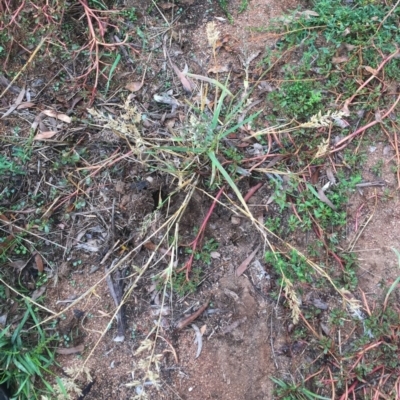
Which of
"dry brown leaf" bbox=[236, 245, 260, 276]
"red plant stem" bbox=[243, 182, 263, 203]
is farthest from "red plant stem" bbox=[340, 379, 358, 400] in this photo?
"red plant stem" bbox=[243, 182, 263, 203]

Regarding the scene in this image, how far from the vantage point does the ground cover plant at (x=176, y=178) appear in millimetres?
2463

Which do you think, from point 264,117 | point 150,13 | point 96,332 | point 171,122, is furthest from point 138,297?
point 150,13

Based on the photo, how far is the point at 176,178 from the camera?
2596 mm

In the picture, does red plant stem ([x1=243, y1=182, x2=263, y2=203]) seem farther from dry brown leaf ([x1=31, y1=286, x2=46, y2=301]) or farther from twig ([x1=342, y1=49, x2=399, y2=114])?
dry brown leaf ([x1=31, y1=286, x2=46, y2=301])

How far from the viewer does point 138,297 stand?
255 centimetres

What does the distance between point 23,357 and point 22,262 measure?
522 millimetres

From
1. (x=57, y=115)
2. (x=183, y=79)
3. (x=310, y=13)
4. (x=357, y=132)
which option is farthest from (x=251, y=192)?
(x=57, y=115)

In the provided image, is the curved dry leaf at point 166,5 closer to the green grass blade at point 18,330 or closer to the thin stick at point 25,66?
the thin stick at point 25,66

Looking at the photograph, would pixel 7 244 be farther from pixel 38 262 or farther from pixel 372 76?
pixel 372 76

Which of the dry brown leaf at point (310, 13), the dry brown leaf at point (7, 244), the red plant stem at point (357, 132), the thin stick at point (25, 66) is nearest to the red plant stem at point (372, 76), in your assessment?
the red plant stem at point (357, 132)

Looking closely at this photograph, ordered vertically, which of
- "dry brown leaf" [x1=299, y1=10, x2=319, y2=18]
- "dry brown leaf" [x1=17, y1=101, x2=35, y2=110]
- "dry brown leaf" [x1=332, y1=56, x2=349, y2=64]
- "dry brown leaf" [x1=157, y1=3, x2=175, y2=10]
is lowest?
"dry brown leaf" [x1=17, y1=101, x2=35, y2=110]

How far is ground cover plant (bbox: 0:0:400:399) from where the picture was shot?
246 centimetres

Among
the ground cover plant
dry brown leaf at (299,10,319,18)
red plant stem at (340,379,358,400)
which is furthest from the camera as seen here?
dry brown leaf at (299,10,319,18)

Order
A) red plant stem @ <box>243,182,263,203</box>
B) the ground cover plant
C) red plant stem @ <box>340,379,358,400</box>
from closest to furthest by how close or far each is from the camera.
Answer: red plant stem @ <box>340,379,358,400</box> → the ground cover plant → red plant stem @ <box>243,182,263,203</box>
